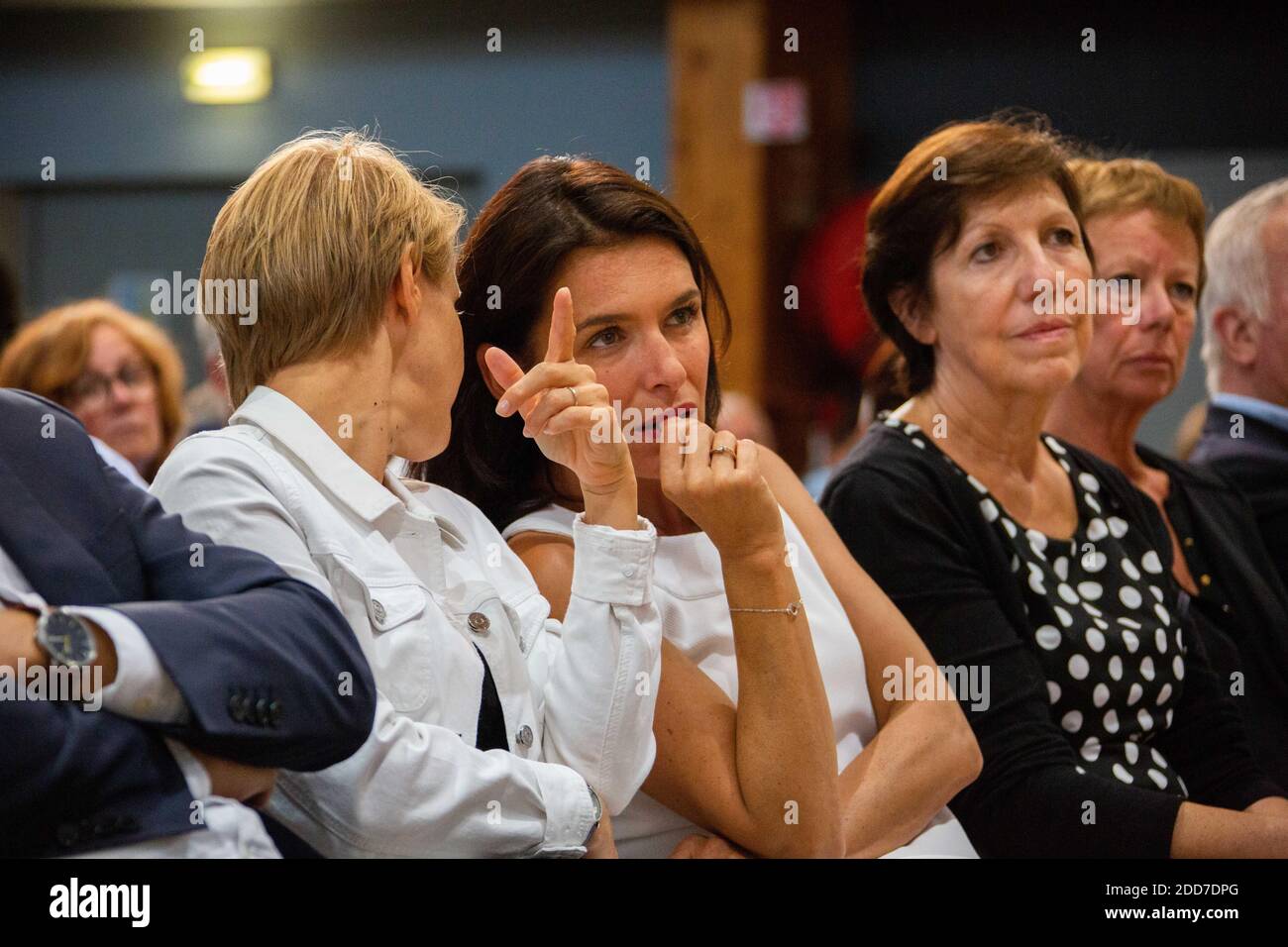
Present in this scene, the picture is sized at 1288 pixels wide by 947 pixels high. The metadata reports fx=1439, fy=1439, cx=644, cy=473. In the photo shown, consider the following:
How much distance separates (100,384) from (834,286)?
125 inches

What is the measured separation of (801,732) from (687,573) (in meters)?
0.29

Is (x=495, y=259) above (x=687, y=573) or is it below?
above

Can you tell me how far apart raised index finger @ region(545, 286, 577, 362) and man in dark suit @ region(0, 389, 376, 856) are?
391 mm

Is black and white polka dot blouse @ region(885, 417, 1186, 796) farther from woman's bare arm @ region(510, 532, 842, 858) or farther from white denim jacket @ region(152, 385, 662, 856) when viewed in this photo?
white denim jacket @ region(152, 385, 662, 856)

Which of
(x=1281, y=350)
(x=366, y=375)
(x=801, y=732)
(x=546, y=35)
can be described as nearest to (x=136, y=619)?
(x=366, y=375)

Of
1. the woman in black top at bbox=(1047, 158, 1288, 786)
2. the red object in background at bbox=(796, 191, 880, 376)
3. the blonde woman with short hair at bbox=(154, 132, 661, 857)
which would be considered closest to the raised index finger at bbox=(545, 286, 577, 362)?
the blonde woman with short hair at bbox=(154, 132, 661, 857)

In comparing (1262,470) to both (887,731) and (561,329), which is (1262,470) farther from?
(561,329)

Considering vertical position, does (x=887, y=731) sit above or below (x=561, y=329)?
below

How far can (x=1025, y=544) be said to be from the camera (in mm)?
1993

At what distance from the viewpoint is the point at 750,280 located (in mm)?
5398

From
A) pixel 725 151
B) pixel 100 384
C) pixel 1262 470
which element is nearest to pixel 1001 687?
pixel 1262 470

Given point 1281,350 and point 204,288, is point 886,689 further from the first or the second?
point 1281,350

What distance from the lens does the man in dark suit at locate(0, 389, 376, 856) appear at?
1.02 meters

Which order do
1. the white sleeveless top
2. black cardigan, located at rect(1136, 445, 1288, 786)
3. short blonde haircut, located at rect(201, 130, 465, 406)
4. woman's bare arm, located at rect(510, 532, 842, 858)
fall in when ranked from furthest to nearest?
black cardigan, located at rect(1136, 445, 1288, 786) → the white sleeveless top → woman's bare arm, located at rect(510, 532, 842, 858) → short blonde haircut, located at rect(201, 130, 465, 406)
